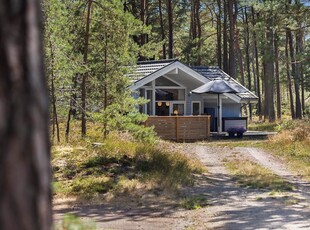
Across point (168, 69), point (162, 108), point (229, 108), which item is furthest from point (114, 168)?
point (229, 108)

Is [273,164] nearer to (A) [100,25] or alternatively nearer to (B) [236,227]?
(A) [100,25]

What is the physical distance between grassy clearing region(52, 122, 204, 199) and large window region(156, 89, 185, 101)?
38.8 ft

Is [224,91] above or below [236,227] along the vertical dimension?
above

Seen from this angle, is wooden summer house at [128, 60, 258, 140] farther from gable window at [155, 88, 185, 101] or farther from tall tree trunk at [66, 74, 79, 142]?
tall tree trunk at [66, 74, 79, 142]

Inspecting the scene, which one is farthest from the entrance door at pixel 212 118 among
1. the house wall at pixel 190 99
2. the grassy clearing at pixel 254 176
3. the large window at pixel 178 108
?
the grassy clearing at pixel 254 176

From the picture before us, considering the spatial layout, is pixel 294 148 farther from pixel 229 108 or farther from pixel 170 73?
pixel 229 108

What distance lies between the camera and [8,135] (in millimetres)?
1210

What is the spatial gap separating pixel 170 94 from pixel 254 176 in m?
15.2

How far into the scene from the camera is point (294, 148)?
17.0 meters

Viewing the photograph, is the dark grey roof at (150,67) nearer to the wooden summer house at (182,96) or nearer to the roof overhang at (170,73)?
the wooden summer house at (182,96)

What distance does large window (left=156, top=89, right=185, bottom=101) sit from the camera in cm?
2633

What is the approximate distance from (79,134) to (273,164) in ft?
20.1

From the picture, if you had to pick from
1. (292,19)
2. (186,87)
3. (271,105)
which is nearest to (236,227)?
(292,19)

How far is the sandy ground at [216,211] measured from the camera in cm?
700
